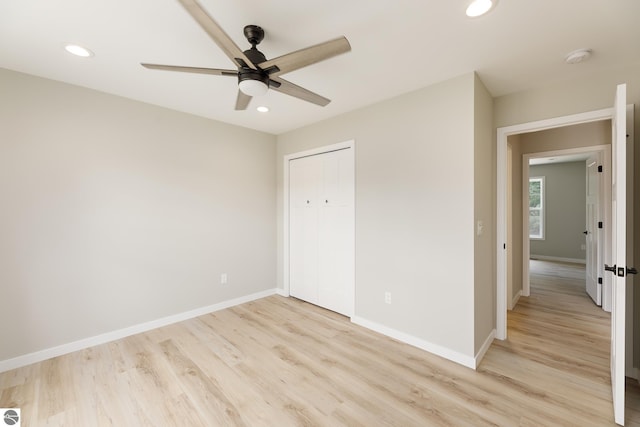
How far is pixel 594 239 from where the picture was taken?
388 centimetres

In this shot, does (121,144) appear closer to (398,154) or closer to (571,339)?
(398,154)

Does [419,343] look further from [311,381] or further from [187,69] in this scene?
[187,69]

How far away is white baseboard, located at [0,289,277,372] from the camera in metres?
2.26

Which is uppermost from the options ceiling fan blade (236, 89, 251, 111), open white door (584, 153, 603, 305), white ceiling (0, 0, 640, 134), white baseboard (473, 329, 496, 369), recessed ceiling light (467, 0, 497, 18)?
white ceiling (0, 0, 640, 134)

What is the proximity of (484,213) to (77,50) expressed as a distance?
11.6ft

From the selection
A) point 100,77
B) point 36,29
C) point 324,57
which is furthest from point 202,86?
point 324,57

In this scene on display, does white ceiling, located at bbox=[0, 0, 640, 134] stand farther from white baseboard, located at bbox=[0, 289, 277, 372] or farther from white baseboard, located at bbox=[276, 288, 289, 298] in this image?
white baseboard, located at bbox=[276, 288, 289, 298]

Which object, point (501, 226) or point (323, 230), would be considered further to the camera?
point (323, 230)

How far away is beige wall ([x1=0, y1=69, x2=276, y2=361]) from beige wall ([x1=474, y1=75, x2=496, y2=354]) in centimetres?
282

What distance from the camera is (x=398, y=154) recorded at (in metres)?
2.73

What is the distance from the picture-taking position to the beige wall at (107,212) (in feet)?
7.46

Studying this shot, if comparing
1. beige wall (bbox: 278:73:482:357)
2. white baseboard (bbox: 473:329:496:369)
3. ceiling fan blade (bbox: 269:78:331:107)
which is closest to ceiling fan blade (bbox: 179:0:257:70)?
ceiling fan blade (bbox: 269:78:331:107)

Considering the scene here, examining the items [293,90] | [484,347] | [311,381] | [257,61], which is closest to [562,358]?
[484,347]

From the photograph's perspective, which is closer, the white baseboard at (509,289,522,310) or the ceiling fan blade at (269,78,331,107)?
the ceiling fan blade at (269,78,331,107)
